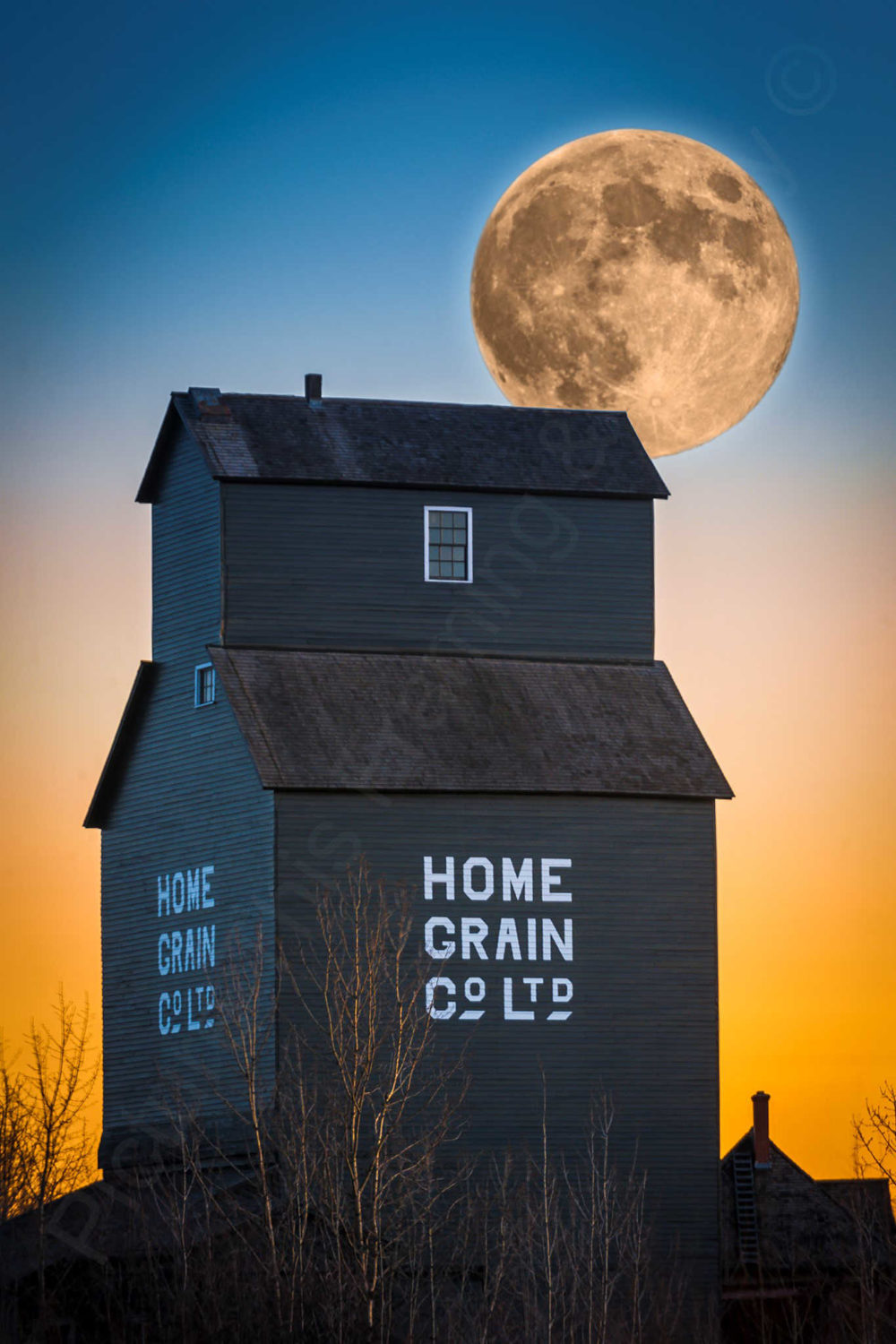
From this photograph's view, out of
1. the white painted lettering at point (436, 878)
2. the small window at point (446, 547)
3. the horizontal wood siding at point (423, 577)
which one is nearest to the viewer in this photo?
the white painted lettering at point (436, 878)

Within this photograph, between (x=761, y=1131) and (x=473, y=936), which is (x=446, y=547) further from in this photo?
(x=761, y=1131)

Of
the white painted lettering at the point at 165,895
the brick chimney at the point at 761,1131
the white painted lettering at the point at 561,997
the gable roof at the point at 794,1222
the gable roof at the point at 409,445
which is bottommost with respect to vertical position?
the gable roof at the point at 794,1222

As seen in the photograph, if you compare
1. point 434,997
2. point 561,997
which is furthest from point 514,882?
point 434,997

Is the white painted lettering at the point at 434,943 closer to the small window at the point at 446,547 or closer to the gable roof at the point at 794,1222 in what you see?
the small window at the point at 446,547

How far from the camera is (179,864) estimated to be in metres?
52.2

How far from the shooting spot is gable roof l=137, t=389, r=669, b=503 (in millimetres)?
52656

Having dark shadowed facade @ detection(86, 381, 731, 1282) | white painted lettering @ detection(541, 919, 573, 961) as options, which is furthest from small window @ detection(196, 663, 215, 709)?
white painted lettering @ detection(541, 919, 573, 961)

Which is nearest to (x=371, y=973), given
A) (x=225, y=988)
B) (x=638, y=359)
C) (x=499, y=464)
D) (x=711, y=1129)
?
(x=225, y=988)

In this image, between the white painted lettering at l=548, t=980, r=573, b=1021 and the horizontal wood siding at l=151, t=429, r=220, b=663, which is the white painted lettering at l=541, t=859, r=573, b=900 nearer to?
the white painted lettering at l=548, t=980, r=573, b=1021

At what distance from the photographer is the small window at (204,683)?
51719mm

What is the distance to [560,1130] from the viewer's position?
49.5 m

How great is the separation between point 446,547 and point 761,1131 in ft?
51.0

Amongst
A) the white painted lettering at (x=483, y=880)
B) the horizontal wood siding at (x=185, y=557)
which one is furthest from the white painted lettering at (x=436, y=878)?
the horizontal wood siding at (x=185, y=557)

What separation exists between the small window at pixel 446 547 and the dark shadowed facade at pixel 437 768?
0.05 metres
